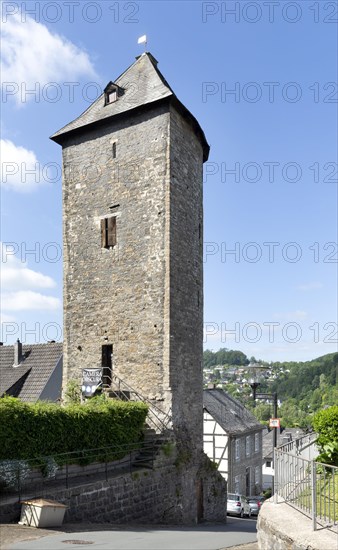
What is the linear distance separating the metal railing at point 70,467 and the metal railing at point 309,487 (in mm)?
5290

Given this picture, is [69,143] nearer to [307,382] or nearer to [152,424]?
[152,424]

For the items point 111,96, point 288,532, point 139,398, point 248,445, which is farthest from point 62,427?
point 248,445

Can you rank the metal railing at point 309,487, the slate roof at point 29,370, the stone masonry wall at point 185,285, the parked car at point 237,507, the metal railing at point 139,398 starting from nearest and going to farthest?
1. the metal railing at point 309,487
2. the metal railing at point 139,398
3. the stone masonry wall at point 185,285
4. the slate roof at point 29,370
5. the parked car at point 237,507

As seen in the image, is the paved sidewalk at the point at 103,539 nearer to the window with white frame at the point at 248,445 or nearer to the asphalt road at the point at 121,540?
the asphalt road at the point at 121,540

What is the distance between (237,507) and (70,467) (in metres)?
15.8

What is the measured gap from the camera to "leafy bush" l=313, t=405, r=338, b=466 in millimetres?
8709

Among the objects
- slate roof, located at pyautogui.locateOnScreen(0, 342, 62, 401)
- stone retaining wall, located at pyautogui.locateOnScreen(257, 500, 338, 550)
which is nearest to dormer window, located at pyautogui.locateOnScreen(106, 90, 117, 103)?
slate roof, located at pyautogui.locateOnScreen(0, 342, 62, 401)

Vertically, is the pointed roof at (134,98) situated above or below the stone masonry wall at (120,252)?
above

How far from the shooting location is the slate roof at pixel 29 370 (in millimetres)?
24062

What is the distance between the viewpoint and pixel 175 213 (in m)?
17.3

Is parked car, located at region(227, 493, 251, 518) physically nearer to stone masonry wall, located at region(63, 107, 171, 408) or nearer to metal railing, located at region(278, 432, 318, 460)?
stone masonry wall, located at region(63, 107, 171, 408)

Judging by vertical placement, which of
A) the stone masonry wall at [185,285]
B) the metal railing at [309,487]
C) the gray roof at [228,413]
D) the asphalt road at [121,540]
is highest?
the stone masonry wall at [185,285]

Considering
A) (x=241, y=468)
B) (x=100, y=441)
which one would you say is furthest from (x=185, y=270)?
(x=241, y=468)

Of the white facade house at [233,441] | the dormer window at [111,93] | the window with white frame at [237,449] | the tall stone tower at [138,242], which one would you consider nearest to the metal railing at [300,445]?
the tall stone tower at [138,242]
